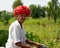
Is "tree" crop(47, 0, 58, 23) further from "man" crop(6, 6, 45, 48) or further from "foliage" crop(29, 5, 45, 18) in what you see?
"man" crop(6, 6, 45, 48)

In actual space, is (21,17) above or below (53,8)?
above

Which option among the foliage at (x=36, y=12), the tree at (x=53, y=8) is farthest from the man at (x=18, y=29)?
the foliage at (x=36, y=12)

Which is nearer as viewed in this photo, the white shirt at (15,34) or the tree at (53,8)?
the white shirt at (15,34)

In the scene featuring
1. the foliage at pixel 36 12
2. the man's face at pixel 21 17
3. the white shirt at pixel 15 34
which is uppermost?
the man's face at pixel 21 17

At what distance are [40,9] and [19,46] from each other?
46485 mm

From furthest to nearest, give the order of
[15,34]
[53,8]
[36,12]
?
[36,12]
[53,8]
[15,34]

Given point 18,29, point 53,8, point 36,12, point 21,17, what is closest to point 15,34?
point 18,29

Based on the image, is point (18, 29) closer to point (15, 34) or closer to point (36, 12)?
point (15, 34)

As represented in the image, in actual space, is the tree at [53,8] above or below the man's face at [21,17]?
below

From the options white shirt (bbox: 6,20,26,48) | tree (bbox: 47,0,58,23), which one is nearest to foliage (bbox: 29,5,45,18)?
tree (bbox: 47,0,58,23)

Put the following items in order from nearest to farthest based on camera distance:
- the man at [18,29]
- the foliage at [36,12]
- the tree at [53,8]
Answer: the man at [18,29]
the tree at [53,8]
the foliage at [36,12]

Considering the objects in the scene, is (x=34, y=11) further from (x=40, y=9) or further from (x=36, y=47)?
(x=36, y=47)

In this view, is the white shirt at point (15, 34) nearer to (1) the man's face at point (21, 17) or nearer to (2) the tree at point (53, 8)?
(1) the man's face at point (21, 17)

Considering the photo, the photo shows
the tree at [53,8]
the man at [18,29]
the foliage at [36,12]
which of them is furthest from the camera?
the foliage at [36,12]
